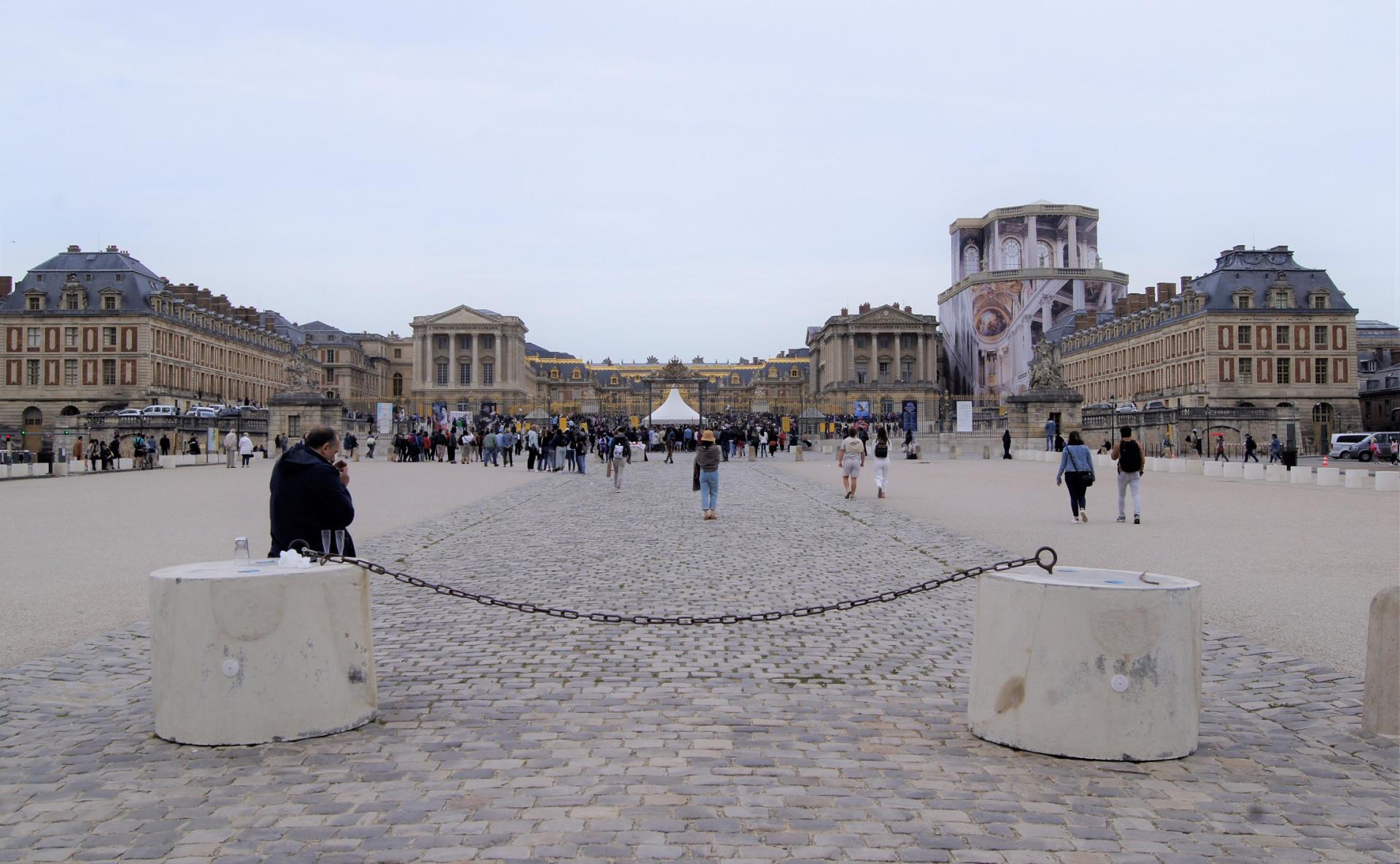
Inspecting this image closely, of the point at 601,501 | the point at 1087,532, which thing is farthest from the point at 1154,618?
the point at 601,501

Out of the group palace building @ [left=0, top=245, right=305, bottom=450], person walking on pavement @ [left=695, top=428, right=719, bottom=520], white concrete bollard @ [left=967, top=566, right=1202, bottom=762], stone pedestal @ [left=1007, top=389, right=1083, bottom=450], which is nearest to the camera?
white concrete bollard @ [left=967, top=566, right=1202, bottom=762]

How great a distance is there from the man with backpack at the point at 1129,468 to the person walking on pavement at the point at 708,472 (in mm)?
6142

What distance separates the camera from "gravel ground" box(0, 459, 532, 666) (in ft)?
29.3

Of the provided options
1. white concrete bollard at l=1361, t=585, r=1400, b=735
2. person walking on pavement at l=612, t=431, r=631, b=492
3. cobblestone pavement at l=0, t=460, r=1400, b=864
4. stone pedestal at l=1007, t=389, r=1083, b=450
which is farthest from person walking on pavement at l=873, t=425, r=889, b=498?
stone pedestal at l=1007, t=389, r=1083, b=450

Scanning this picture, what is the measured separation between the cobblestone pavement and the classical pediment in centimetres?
11027

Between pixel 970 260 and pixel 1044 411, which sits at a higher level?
pixel 970 260

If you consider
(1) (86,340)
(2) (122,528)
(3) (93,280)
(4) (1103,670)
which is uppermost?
(3) (93,280)

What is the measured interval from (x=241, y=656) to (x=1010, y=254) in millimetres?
101041

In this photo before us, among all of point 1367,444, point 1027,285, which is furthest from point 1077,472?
point 1027,285

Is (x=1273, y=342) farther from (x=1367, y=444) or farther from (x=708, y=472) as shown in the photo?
(x=708, y=472)

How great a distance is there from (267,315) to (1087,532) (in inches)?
4024

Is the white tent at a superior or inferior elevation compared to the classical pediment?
inferior

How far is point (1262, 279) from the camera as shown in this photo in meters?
67.8

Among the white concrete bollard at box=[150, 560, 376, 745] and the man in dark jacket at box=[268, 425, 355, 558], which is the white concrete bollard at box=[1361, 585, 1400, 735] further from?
the man in dark jacket at box=[268, 425, 355, 558]
